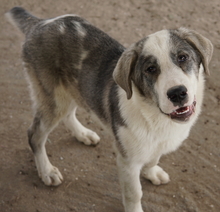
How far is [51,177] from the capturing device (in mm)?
4402

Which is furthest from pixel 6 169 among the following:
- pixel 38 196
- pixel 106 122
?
pixel 106 122

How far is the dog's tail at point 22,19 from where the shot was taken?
14.2 ft

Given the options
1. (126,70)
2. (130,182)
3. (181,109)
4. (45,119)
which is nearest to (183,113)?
(181,109)

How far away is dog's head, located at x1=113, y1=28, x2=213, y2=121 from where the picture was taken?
294cm

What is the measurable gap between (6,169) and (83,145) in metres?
1.03

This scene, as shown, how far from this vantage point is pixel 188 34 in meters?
3.29

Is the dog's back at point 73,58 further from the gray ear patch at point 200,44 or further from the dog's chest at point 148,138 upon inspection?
the gray ear patch at point 200,44

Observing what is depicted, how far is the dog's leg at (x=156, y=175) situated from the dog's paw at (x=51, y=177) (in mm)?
1027

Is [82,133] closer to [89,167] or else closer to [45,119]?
[89,167]

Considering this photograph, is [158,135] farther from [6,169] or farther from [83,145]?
[6,169]

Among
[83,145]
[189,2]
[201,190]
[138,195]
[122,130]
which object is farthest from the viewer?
[189,2]

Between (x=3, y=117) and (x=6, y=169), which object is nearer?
(x=6, y=169)

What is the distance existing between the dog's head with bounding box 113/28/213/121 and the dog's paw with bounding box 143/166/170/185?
1.33 m

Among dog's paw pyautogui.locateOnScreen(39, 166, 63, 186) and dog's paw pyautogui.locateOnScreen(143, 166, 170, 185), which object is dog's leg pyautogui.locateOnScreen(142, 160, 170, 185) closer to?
dog's paw pyautogui.locateOnScreen(143, 166, 170, 185)
